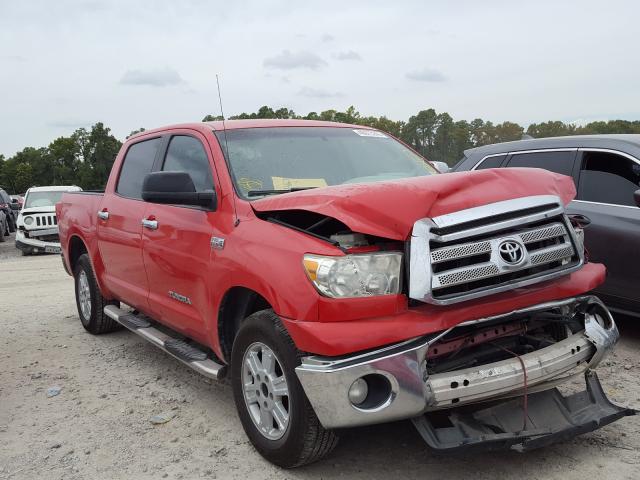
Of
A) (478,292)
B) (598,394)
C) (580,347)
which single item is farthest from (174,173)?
(598,394)

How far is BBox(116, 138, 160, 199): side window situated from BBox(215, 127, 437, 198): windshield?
3.70 feet

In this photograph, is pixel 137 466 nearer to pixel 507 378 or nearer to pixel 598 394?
pixel 507 378

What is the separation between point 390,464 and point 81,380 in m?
2.80

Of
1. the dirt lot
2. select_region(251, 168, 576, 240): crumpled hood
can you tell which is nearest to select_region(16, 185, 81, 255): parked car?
the dirt lot

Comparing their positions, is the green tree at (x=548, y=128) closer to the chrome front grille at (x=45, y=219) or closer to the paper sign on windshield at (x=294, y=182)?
the chrome front grille at (x=45, y=219)

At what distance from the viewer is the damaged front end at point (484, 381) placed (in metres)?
2.66

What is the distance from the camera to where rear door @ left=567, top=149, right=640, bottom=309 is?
4.88m

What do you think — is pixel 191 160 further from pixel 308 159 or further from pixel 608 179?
pixel 608 179

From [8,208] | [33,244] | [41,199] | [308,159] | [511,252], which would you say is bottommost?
[33,244]

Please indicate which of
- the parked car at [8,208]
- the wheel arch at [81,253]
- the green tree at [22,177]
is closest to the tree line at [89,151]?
the green tree at [22,177]

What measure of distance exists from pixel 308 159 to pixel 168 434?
1.94 m

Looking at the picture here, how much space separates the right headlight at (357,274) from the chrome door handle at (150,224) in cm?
192

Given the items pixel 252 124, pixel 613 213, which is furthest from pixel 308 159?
pixel 613 213

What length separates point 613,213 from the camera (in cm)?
506
